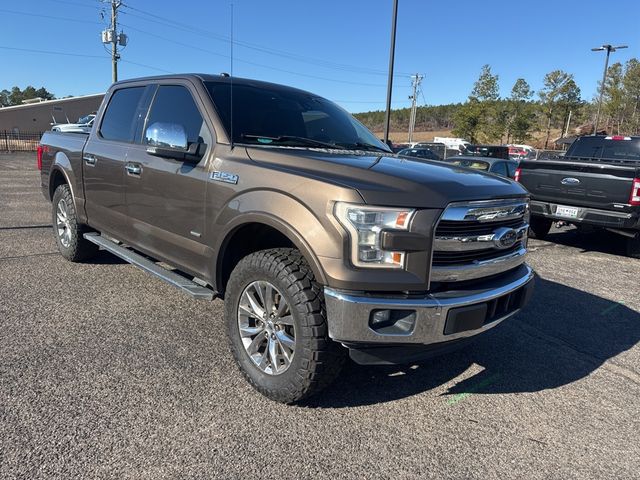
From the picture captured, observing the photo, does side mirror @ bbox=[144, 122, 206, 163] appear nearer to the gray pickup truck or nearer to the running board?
the gray pickup truck

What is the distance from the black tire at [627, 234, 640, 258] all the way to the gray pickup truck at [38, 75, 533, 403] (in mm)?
5373

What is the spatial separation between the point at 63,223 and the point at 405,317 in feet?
15.6

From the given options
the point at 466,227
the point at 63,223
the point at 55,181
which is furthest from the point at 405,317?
the point at 55,181

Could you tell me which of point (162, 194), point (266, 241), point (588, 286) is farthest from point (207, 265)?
point (588, 286)

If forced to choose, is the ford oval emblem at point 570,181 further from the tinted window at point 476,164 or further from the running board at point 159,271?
the running board at point 159,271

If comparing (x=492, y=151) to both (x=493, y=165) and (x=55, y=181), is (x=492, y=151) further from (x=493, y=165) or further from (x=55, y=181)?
(x=55, y=181)

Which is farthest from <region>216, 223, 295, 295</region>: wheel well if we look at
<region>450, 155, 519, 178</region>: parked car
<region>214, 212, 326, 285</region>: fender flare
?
<region>450, 155, 519, 178</region>: parked car

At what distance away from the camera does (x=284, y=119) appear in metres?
3.90

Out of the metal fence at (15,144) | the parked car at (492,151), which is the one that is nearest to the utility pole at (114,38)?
the metal fence at (15,144)

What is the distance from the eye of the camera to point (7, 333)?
3693mm

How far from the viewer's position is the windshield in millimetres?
3611

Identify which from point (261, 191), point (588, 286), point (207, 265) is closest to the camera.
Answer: point (261, 191)

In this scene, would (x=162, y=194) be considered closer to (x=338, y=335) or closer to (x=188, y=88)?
(x=188, y=88)

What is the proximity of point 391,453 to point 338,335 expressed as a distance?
2.19 ft
